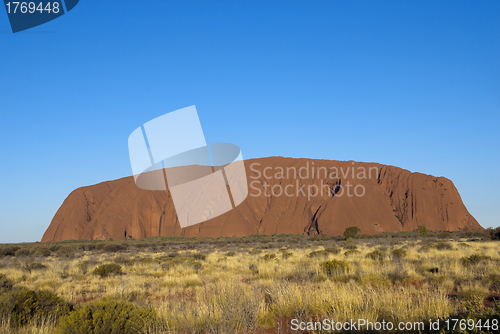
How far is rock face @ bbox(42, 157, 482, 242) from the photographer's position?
65.2 m

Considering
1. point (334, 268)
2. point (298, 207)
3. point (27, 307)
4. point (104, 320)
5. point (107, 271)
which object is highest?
point (104, 320)

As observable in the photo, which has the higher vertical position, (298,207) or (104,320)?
(104,320)

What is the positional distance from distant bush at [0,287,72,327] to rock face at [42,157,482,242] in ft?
189

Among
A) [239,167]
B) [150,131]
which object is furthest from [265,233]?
[150,131]

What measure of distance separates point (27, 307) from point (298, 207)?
2585 inches

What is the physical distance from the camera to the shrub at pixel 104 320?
438cm

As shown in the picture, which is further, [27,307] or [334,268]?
[334,268]

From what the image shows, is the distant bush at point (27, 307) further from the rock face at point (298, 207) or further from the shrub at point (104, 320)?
the rock face at point (298, 207)

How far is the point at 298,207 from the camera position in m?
69.4

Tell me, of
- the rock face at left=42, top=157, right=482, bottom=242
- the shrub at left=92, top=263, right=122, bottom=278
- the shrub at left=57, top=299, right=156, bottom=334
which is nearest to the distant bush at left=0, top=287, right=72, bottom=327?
the shrub at left=57, top=299, right=156, bottom=334

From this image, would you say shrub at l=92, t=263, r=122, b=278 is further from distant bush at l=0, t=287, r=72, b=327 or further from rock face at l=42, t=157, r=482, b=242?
rock face at l=42, t=157, r=482, b=242

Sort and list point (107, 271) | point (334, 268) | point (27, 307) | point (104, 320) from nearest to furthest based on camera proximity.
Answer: point (104, 320) → point (27, 307) → point (334, 268) → point (107, 271)

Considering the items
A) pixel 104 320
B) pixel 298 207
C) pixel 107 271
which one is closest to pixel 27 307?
pixel 104 320

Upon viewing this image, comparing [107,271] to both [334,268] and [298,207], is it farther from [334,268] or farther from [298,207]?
[298,207]
